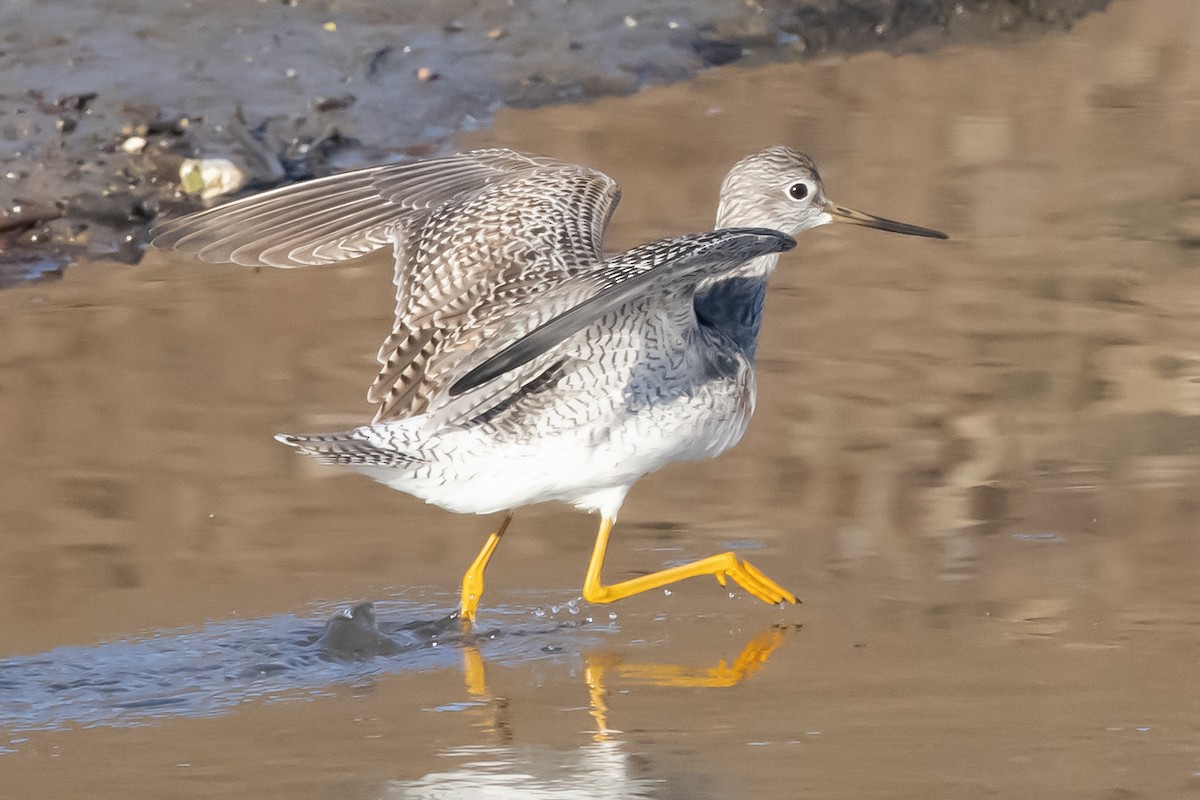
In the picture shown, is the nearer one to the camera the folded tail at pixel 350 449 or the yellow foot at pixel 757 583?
the folded tail at pixel 350 449

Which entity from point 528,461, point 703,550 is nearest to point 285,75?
point 703,550

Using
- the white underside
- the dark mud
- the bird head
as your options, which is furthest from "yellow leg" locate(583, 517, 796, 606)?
the dark mud

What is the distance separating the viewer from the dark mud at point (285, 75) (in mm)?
9922

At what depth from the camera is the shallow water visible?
4738mm

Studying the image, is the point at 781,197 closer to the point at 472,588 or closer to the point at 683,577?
the point at 683,577

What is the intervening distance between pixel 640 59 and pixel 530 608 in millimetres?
7335

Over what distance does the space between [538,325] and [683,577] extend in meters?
0.92

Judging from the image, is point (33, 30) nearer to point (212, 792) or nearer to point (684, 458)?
point (684, 458)

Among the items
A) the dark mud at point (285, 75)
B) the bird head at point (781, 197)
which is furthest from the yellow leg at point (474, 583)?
the dark mud at point (285, 75)

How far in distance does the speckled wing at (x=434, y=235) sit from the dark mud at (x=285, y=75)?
2796mm

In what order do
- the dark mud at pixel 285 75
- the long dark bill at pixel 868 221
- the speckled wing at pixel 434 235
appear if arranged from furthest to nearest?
1. the dark mud at pixel 285 75
2. the long dark bill at pixel 868 221
3. the speckled wing at pixel 434 235

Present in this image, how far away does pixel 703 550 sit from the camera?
20.7 feet

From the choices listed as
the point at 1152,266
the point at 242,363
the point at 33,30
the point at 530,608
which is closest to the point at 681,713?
the point at 530,608

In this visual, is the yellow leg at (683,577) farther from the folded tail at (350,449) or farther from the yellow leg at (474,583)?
the folded tail at (350,449)
